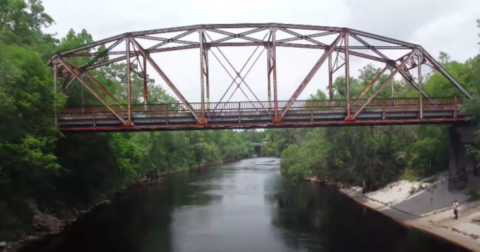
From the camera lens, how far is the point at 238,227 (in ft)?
110

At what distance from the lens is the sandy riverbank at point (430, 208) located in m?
28.0

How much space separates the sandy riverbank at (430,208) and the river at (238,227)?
45.6 inches

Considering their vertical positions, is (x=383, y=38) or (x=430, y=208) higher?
(x=383, y=38)

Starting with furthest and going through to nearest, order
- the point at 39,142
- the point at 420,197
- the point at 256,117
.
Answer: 1. the point at 420,197
2. the point at 256,117
3. the point at 39,142

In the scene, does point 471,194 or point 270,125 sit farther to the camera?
point 471,194

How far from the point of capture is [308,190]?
5669 centimetres

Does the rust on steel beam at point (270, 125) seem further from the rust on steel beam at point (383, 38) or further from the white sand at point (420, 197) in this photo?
the white sand at point (420, 197)

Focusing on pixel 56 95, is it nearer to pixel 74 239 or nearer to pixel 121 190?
pixel 74 239

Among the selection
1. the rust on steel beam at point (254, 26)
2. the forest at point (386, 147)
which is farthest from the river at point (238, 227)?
the rust on steel beam at point (254, 26)

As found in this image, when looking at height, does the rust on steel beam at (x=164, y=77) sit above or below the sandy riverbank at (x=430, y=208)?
above

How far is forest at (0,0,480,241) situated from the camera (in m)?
25.9

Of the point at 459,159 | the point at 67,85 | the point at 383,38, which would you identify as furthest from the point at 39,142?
the point at 459,159

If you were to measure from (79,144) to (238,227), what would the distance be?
651 inches

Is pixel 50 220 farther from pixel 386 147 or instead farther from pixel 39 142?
pixel 386 147
